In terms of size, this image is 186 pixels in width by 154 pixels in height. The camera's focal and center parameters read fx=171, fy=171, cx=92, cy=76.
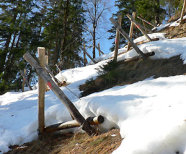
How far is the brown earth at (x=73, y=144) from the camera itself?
225 centimetres

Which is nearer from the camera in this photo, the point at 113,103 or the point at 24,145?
the point at 113,103

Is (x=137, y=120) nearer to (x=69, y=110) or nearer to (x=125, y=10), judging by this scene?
(x=69, y=110)

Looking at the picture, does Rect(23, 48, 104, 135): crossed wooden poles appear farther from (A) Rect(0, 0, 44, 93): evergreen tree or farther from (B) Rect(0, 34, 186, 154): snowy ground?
(A) Rect(0, 0, 44, 93): evergreen tree

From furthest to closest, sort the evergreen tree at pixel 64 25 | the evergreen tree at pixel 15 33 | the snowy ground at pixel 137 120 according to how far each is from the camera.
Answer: the evergreen tree at pixel 64 25 → the evergreen tree at pixel 15 33 → the snowy ground at pixel 137 120

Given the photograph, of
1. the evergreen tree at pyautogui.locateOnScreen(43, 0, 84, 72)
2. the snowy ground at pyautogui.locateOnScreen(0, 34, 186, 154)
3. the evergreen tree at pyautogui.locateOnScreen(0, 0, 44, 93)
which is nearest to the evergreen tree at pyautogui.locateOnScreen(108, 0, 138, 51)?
the evergreen tree at pyautogui.locateOnScreen(43, 0, 84, 72)

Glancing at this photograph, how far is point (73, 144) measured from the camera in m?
2.74

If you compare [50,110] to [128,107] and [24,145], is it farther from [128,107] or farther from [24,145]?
[128,107]

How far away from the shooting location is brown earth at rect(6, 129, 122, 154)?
2.25m

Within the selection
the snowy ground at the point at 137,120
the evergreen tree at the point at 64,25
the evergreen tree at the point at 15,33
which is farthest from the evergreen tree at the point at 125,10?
the snowy ground at the point at 137,120

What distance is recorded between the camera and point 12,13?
10.9 m

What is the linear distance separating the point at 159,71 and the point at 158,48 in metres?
1.19

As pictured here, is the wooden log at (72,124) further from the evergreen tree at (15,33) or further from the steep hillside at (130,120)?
the evergreen tree at (15,33)

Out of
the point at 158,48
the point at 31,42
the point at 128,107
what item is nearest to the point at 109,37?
the point at 31,42

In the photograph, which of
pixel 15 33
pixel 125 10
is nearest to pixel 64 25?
pixel 15 33
